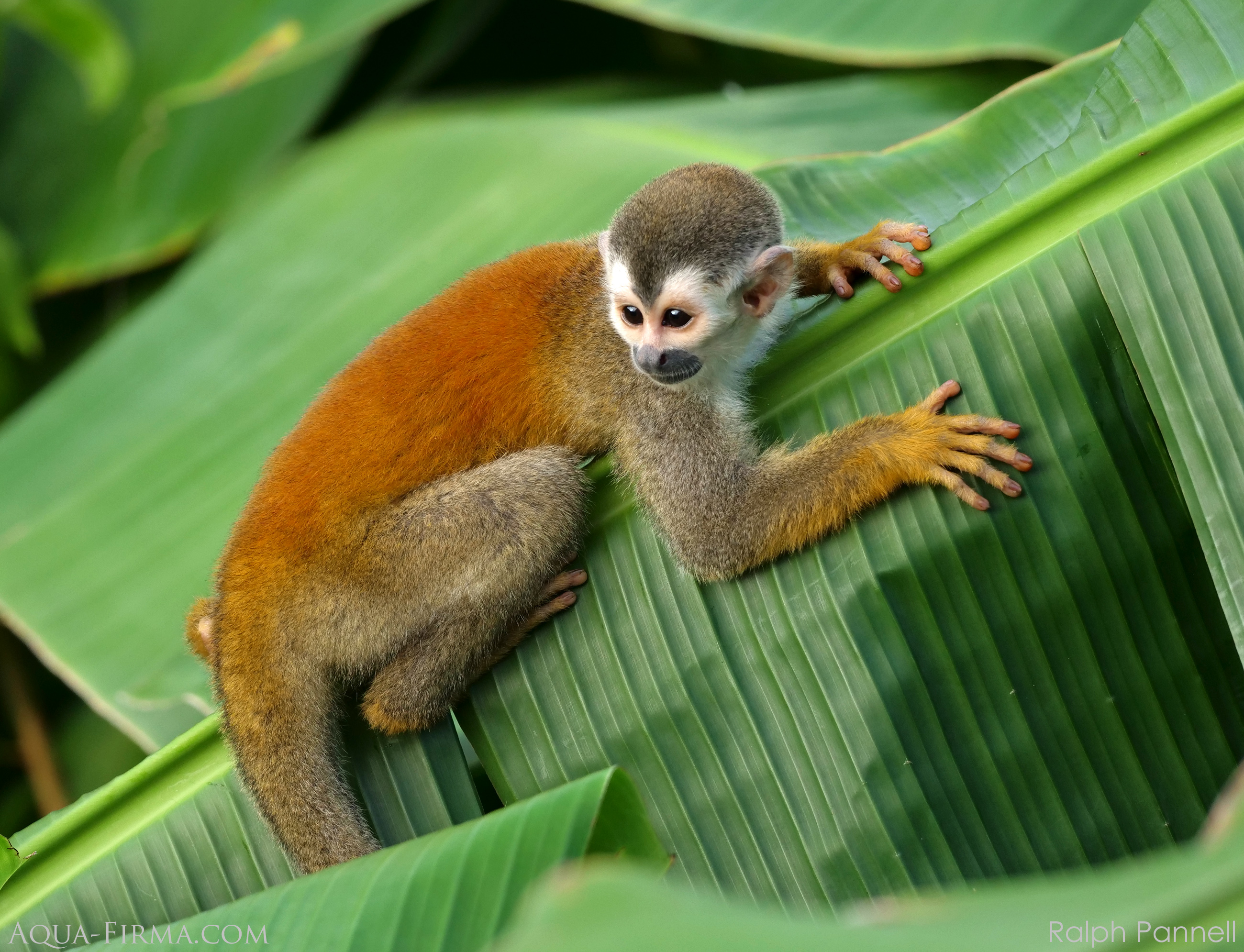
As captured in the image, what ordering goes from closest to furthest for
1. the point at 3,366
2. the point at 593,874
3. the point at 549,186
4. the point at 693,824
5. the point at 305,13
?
the point at 593,874 → the point at 693,824 → the point at 549,186 → the point at 305,13 → the point at 3,366

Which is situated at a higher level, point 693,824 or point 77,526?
point 77,526

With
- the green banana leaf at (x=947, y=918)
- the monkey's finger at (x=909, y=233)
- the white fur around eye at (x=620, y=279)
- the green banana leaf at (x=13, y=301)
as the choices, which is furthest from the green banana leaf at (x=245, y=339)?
the green banana leaf at (x=947, y=918)

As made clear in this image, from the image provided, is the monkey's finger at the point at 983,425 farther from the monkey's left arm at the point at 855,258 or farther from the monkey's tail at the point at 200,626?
the monkey's tail at the point at 200,626

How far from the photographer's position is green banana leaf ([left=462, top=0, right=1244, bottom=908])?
206cm

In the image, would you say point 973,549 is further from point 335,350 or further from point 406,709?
point 335,350

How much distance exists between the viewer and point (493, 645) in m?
2.60

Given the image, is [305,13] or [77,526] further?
[305,13]

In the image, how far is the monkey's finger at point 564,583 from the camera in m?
2.59

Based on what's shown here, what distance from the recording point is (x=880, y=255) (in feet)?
8.20

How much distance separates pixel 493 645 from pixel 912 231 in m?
1.45

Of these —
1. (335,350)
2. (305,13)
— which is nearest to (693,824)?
(335,350)

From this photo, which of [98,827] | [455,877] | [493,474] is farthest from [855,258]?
[98,827]

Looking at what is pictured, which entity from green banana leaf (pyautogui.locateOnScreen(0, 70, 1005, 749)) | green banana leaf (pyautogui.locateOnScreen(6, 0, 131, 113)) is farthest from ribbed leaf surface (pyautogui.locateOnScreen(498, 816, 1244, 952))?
green banana leaf (pyautogui.locateOnScreen(6, 0, 131, 113))

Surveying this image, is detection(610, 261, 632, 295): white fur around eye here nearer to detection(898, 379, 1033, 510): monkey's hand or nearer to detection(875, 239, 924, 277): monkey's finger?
detection(875, 239, 924, 277): monkey's finger
